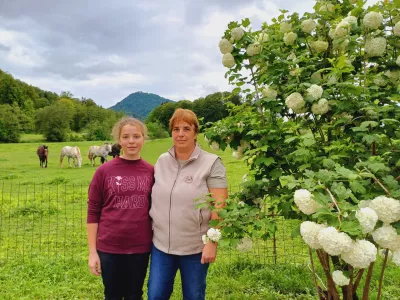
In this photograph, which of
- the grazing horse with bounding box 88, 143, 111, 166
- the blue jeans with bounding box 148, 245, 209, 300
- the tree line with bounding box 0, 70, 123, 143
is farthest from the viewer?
the tree line with bounding box 0, 70, 123, 143

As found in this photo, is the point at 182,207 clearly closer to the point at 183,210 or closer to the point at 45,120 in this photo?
the point at 183,210

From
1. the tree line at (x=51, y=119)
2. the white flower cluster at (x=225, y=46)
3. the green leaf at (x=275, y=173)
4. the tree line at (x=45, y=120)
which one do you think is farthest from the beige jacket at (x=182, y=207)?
the tree line at (x=45, y=120)

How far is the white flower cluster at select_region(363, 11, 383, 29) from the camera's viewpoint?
95.2 inches

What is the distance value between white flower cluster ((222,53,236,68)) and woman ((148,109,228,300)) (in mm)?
615

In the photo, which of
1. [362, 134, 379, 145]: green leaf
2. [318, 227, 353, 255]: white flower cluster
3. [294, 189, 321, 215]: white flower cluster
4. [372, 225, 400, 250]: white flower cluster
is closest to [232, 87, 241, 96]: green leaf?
[362, 134, 379, 145]: green leaf

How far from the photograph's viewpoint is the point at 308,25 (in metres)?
2.82

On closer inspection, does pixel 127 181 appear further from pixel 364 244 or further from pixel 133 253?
pixel 364 244

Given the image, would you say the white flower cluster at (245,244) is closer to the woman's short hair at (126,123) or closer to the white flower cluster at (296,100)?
the white flower cluster at (296,100)

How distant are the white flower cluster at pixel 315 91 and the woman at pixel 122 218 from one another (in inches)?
51.7

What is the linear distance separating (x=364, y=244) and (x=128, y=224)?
1.71 metres

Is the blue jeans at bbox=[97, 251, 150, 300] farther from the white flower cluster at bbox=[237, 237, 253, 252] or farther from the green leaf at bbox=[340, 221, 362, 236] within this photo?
the green leaf at bbox=[340, 221, 362, 236]

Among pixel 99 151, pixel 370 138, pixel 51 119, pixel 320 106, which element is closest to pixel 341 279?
pixel 370 138

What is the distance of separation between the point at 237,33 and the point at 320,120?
962 mm

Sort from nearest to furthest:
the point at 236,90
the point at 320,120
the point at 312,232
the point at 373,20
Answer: the point at 312,232 → the point at 373,20 → the point at 320,120 → the point at 236,90
